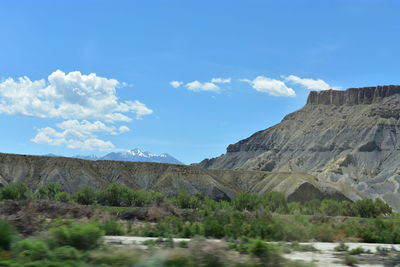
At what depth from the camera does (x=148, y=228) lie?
3297 centimetres

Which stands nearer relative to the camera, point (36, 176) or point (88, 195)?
point (88, 195)

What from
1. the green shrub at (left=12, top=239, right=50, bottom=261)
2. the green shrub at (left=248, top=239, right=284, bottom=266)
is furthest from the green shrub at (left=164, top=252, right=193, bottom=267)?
the green shrub at (left=12, top=239, right=50, bottom=261)

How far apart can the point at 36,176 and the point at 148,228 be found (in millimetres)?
86029

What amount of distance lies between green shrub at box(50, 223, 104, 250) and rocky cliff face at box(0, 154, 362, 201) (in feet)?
309

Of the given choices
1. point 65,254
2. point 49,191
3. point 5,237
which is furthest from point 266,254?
point 49,191

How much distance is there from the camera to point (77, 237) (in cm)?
1667

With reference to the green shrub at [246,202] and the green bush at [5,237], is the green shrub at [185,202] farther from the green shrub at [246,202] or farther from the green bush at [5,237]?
the green bush at [5,237]

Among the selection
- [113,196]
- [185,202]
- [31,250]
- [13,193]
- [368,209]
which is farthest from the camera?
[113,196]

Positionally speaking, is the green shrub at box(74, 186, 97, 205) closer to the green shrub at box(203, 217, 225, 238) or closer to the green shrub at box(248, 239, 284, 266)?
the green shrub at box(203, 217, 225, 238)

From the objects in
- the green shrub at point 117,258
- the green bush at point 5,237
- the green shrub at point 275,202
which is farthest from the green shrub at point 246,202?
the green shrub at point 117,258

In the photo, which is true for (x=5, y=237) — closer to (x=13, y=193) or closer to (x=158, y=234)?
(x=158, y=234)

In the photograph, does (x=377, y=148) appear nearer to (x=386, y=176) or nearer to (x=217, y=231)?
(x=386, y=176)

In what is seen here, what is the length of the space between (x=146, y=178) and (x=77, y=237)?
110 meters

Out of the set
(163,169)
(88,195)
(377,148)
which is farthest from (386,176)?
(88,195)
